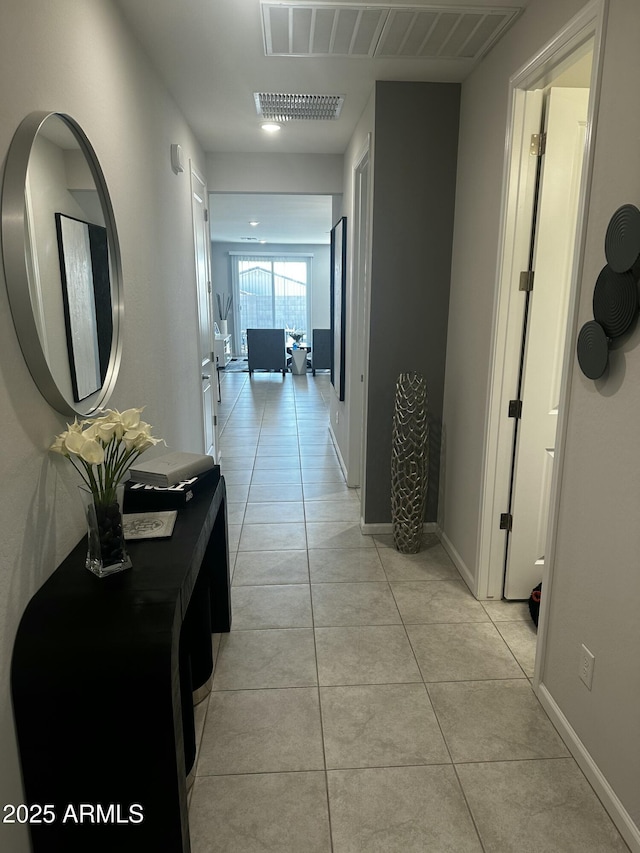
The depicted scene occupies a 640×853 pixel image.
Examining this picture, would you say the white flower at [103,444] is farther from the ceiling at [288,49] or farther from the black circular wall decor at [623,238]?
the ceiling at [288,49]

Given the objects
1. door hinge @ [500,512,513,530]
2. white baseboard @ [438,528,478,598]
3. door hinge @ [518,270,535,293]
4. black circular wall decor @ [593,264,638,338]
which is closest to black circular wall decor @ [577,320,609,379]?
black circular wall decor @ [593,264,638,338]

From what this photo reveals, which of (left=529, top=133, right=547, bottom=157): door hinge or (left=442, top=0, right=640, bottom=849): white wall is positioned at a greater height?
(left=529, top=133, right=547, bottom=157): door hinge

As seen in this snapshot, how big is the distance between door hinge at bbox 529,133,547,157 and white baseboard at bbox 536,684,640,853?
2.15 metres

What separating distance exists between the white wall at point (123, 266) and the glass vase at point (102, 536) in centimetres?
11

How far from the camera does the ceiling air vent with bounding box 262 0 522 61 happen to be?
220 cm

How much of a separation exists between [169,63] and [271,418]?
14.9 feet

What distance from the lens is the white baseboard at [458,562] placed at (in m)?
2.92

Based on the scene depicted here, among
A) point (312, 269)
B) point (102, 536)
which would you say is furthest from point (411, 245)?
point (312, 269)

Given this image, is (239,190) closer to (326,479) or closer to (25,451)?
(326,479)

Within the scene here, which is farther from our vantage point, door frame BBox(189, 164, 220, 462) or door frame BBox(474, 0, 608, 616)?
door frame BBox(189, 164, 220, 462)

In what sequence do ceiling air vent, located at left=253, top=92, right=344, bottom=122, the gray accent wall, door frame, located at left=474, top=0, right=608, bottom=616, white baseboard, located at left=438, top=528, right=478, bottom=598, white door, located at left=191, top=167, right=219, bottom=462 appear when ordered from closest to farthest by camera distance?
door frame, located at left=474, top=0, right=608, bottom=616
white baseboard, located at left=438, top=528, right=478, bottom=598
the gray accent wall
ceiling air vent, located at left=253, top=92, right=344, bottom=122
white door, located at left=191, top=167, right=219, bottom=462

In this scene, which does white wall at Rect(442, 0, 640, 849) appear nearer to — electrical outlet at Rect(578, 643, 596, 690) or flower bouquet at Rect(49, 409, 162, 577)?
electrical outlet at Rect(578, 643, 596, 690)

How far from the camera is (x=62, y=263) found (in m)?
1.60

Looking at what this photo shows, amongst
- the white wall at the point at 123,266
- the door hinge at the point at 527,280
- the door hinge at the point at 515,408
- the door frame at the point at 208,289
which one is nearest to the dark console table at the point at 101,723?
the white wall at the point at 123,266
